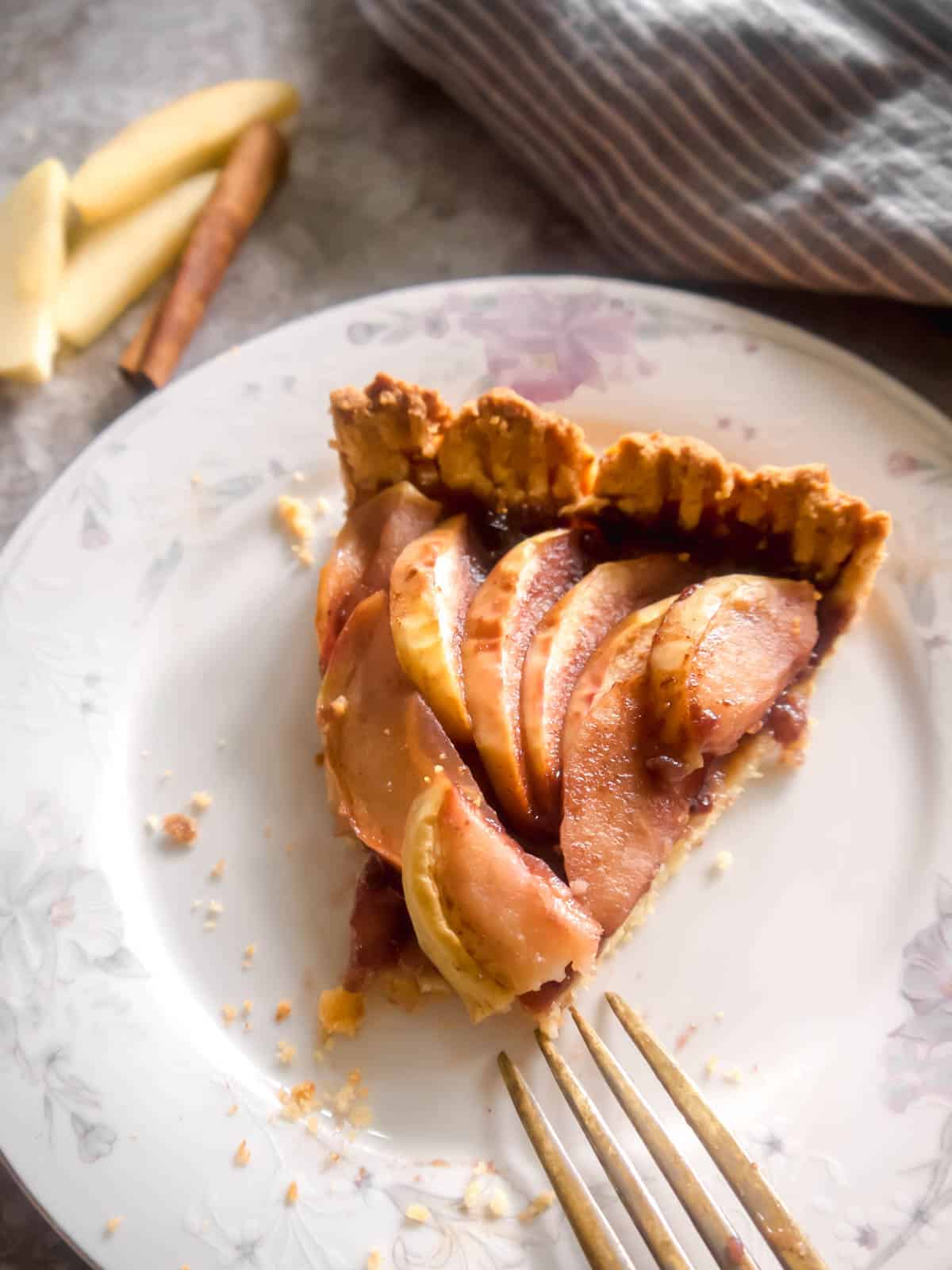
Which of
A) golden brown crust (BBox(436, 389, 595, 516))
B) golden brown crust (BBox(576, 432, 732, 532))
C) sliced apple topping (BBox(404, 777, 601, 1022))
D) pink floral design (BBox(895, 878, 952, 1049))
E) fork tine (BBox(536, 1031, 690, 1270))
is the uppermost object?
golden brown crust (BBox(576, 432, 732, 532))

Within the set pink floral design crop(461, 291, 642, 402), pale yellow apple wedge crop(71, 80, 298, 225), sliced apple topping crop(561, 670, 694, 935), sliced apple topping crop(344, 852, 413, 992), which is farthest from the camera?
pale yellow apple wedge crop(71, 80, 298, 225)

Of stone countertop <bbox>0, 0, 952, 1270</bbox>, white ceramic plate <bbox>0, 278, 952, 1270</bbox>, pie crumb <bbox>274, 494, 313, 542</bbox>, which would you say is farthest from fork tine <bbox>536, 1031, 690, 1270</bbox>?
stone countertop <bbox>0, 0, 952, 1270</bbox>

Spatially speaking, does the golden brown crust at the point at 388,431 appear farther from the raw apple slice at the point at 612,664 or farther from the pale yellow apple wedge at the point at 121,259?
the pale yellow apple wedge at the point at 121,259

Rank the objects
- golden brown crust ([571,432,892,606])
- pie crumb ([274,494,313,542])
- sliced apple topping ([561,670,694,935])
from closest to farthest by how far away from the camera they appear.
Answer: sliced apple topping ([561,670,694,935]), golden brown crust ([571,432,892,606]), pie crumb ([274,494,313,542])

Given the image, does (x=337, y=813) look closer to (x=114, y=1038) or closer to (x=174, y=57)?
(x=114, y=1038)

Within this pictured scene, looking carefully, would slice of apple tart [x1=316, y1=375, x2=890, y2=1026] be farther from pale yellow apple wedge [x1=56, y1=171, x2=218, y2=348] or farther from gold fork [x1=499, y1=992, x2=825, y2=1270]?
pale yellow apple wedge [x1=56, y1=171, x2=218, y2=348]

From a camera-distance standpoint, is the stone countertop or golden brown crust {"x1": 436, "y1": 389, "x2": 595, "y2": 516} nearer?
golden brown crust {"x1": 436, "y1": 389, "x2": 595, "y2": 516}

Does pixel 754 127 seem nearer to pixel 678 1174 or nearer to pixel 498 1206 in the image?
pixel 678 1174

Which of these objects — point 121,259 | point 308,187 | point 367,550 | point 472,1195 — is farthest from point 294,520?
point 472,1195
